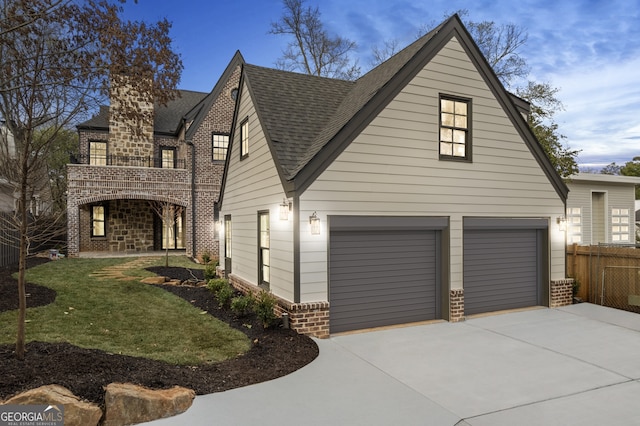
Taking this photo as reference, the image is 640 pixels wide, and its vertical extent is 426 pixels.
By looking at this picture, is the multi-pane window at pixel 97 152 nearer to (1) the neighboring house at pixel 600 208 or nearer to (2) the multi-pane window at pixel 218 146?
(2) the multi-pane window at pixel 218 146

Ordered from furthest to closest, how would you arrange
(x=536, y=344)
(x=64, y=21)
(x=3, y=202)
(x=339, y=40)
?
(x=339, y=40) < (x=3, y=202) < (x=536, y=344) < (x=64, y=21)

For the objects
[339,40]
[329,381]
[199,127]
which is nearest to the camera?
[329,381]

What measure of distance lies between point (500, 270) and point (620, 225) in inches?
586

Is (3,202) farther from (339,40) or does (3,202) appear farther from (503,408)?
(503,408)

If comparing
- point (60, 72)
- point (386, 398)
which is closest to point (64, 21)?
point (60, 72)

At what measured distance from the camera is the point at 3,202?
22.8 metres

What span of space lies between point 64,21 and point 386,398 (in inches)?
285

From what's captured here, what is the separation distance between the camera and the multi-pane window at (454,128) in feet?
31.2

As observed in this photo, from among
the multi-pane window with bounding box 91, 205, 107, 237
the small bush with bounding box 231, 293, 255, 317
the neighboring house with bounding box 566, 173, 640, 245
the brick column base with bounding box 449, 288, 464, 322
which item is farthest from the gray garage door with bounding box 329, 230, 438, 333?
Answer: the multi-pane window with bounding box 91, 205, 107, 237

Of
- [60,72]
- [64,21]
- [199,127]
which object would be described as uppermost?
[199,127]

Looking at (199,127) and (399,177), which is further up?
(199,127)

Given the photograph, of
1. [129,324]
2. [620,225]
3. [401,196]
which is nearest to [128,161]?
[129,324]

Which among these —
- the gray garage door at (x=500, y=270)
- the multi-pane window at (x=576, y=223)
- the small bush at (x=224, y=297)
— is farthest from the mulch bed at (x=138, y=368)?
the multi-pane window at (x=576, y=223)

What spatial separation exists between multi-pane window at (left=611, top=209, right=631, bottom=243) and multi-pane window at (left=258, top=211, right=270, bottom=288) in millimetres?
19181
